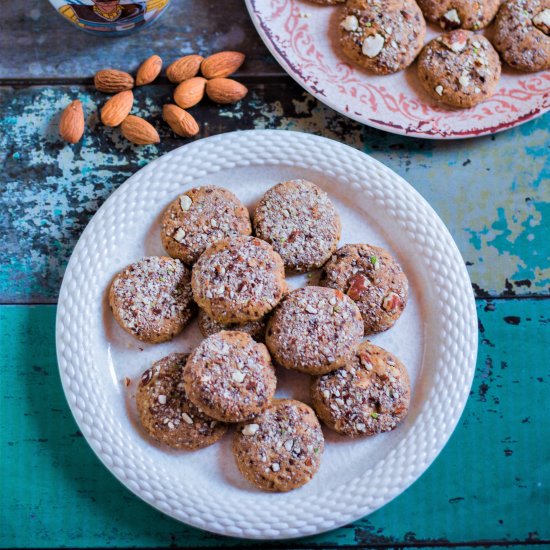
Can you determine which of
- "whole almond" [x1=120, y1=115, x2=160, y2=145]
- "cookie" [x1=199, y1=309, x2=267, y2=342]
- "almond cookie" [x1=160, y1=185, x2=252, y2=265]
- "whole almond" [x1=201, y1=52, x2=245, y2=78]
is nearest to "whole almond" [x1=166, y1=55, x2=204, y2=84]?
"whole almond" [x1=201, y1=52, x2=245, y2=78]

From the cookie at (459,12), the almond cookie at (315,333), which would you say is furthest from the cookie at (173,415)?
the cookie at (459,12)

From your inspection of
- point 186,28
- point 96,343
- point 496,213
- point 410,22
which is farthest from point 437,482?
point 186,28

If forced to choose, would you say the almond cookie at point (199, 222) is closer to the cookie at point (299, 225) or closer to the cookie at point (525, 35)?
the cookie at point (299, 225)

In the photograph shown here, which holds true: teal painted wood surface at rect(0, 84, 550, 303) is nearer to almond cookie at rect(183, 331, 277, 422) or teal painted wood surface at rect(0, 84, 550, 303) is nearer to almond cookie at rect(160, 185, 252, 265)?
almond cookie at rect(160, 185, 252, 265)

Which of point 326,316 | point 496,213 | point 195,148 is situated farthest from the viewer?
point 496,213

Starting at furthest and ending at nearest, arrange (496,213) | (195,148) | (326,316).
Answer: (496,213), (195,148), (326,316)

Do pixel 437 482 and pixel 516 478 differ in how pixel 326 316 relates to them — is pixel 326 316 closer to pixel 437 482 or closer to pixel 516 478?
pixel 437 482

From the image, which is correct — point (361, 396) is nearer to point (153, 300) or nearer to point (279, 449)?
point (279, 449)
